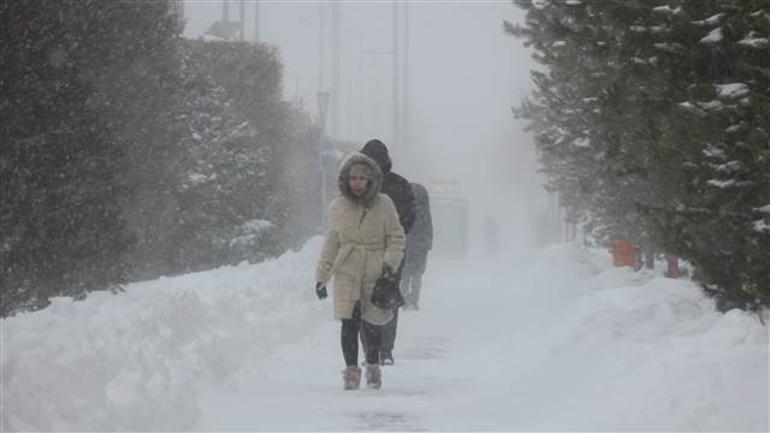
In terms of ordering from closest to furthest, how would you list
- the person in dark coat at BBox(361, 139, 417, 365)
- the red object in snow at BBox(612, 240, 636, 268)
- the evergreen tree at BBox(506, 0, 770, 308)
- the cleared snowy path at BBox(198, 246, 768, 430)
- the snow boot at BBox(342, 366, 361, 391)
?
the cleared snowy path at BBox(198, 246, 768, 430) < the evergreen tree at BBox(506, 0, 770, 308) < the snow boot at BBox(342, 366, 361, 391) < the person in dark coat at BBox(361, 139, 417, 365) < the red object in snow at BBox(612, 240, 636, 268)

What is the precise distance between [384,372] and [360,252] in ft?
5.29

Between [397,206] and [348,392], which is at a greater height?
[397,206]

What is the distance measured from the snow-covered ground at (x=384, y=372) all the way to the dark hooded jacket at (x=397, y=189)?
1352 mm

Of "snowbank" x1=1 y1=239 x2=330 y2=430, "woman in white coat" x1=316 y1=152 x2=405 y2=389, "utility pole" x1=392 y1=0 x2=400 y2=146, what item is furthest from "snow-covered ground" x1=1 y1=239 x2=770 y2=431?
"utility pole" x1=392 y1=0 x2=400 y2=146

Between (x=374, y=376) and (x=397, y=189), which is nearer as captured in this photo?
(x=374, y=376)

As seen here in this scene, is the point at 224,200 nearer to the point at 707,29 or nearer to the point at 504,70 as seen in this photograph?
the point at 707,29

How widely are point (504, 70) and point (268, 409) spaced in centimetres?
10379

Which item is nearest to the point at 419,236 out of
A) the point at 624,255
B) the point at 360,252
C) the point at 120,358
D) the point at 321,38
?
the point at 360,252

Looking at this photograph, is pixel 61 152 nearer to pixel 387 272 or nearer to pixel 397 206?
pixel 397 206

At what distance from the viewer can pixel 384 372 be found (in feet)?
32.5

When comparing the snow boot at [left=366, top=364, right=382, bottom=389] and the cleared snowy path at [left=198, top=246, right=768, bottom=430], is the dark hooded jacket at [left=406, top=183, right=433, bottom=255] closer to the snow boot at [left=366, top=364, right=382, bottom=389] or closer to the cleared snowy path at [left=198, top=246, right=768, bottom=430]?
the cleared snowy path at [left=198, top=246, right=768, bottom=430]

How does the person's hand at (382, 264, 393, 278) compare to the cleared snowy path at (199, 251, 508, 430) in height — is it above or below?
above

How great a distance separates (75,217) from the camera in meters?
13.6

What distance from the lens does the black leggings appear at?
8547 millimetres
